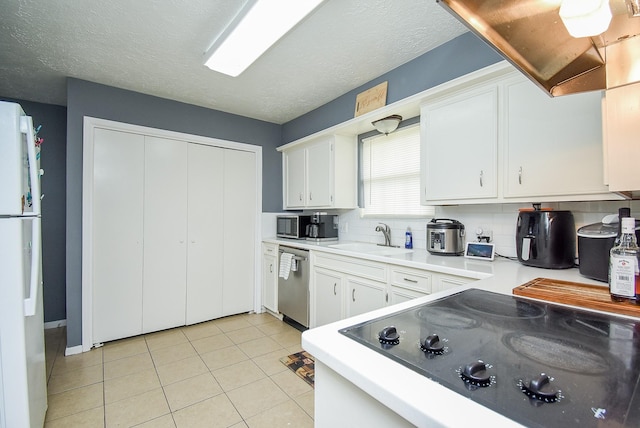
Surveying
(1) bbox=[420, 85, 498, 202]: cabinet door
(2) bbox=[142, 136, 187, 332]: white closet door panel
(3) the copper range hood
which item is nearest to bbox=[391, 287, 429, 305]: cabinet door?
(1) bbox=[420, 85, 498, 202]: cabinet door

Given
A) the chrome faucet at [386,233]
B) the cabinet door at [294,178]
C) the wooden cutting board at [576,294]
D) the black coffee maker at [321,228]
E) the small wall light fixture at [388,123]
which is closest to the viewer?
the wooden cutting board at [576,294]

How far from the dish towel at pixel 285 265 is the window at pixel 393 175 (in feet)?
3.18

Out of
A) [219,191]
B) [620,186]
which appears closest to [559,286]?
[620,186]

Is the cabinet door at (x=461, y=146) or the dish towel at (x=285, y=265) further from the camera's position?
the dish towel at (x=285, y=265)

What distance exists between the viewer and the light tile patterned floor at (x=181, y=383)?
1842 mm

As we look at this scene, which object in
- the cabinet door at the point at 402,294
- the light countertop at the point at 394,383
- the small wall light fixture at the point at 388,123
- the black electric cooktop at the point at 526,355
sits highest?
the small wall light fixture at the point at 388,123

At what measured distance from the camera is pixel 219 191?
3.54 meters

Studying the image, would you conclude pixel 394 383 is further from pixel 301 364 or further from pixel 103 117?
pixel 103 117

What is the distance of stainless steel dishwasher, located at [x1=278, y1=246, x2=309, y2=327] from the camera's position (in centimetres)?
304

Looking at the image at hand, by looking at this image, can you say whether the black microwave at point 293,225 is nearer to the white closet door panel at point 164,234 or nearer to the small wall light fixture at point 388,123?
the white closet door panel at point 164,234

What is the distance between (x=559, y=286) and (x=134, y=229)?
342 cm

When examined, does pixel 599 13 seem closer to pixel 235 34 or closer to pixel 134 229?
pixel 235 34

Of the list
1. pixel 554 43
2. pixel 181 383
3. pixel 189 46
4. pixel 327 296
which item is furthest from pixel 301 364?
pixel 189 46

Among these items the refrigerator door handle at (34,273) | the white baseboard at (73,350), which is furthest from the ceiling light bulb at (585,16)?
the white baseboard at (73,350)
